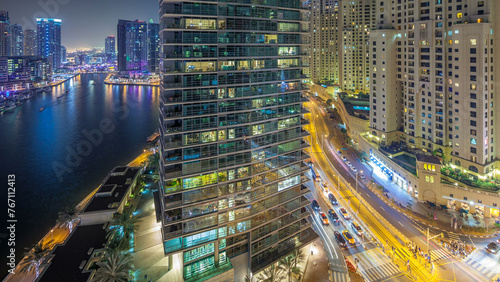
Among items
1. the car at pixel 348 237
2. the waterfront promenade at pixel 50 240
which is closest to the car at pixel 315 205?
the car at pixel 348 237

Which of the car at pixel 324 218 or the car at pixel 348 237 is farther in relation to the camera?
the car at pixel 324 218

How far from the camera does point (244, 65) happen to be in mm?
20828

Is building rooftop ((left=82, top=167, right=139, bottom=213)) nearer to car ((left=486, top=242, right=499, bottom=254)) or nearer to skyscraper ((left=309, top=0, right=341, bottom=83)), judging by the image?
car ((left=486, top=242, right=499, bottom=254))

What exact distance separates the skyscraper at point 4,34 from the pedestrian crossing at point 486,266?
551 ft

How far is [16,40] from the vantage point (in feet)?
441

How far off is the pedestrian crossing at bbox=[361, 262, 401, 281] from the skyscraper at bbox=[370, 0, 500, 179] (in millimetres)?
19408

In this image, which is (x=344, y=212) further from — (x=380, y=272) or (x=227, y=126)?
(x=227, y=126)

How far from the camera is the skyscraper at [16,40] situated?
13149 centimetres

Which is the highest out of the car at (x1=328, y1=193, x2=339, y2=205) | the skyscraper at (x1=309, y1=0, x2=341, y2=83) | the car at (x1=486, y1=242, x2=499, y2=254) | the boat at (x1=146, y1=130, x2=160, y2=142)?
the skyscraper at (x1=309, y1=0, x2=341, y2=83)

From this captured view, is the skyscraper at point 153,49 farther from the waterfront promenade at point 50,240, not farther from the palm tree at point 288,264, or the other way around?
the palm tree at point 288,264

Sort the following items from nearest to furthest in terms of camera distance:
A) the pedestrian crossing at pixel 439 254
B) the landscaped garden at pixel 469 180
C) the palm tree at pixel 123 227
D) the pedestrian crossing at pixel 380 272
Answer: the pedestrian crossing at pixel 380 272
the palm tree at pixel 123 227
the pedestrian crossing at pixel 439 254
the landscaped garden at pixel 469 180

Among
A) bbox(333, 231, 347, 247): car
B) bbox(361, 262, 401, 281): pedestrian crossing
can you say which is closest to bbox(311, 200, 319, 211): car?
bbox(333, 231, 347, 247): car

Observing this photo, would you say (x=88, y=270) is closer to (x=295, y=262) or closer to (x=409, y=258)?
(x=295, y=262)

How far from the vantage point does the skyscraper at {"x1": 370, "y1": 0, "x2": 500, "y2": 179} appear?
33.7 m
